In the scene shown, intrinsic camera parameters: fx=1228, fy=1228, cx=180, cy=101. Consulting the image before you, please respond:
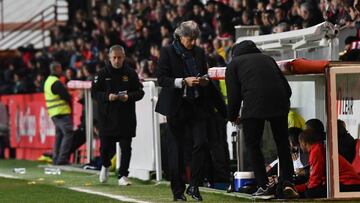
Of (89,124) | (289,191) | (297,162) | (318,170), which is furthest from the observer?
(89,124)

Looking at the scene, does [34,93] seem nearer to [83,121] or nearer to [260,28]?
[83,121]

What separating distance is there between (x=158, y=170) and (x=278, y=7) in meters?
5.51

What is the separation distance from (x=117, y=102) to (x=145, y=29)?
11.2 meters

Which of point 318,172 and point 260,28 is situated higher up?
point 260,28

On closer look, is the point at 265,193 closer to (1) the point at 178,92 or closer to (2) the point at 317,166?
(2) the point at 317,166

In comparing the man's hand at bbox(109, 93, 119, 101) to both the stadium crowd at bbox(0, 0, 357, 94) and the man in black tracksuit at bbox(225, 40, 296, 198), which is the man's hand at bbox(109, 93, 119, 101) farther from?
the man in black tracksuit at bbox(225, 40, 296, 198)

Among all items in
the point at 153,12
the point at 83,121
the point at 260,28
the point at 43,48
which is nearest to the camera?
the point at 260,28

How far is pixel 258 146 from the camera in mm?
12844

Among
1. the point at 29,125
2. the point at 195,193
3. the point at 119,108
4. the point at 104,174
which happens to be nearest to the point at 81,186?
the point at 104,174

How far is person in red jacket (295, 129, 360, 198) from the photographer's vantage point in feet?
42.9

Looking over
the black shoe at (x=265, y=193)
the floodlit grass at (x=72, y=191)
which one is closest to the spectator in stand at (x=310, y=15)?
the floodlit grass at (x=72, y=191)

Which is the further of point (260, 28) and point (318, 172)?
point (260, 28)

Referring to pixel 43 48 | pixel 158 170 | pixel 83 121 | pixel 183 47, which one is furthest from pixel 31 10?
pixel 183 47

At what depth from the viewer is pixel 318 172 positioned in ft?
43.5
